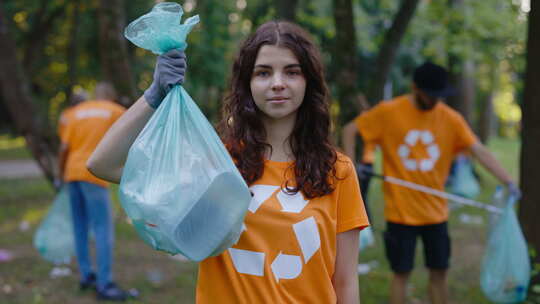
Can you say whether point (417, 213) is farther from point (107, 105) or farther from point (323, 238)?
→ point (107, 105)

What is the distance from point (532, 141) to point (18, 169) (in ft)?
50.9

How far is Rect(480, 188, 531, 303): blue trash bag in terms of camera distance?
3.97 m

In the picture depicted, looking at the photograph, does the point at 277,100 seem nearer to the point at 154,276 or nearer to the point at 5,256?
the point at 154,276

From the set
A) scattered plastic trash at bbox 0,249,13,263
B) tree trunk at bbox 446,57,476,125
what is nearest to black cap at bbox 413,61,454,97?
scattered plastic trash at bbox 0,249,13,263

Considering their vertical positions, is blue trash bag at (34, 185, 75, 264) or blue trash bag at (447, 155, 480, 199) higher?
blue trash bag at (34, 185, 75, 264)

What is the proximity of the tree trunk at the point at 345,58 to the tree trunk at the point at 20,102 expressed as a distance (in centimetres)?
420

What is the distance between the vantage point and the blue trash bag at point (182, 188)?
1339 mm

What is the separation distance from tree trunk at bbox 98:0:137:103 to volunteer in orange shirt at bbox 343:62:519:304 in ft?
9.83

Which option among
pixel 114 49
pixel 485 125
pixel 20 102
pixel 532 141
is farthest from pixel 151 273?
pixel 485 125

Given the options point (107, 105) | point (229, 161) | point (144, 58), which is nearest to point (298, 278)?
point (229, 161)

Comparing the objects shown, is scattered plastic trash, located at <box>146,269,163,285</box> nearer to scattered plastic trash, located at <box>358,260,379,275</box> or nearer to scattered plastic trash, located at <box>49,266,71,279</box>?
scattered plastic trash, located at <box>49,266,71,279</box>

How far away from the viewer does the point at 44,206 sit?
32.2 feet

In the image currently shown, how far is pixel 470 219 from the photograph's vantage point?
345 inches

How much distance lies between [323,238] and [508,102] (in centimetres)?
4238
